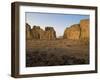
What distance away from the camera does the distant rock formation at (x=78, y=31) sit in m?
2.25

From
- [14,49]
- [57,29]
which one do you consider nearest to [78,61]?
[57,29]

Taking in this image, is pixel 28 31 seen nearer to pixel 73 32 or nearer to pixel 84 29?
pixel 73 32

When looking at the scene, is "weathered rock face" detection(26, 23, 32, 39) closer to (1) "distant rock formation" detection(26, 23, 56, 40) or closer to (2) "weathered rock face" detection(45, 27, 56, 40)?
(1) "distant rock formation" detection(26, 23, 56, 40)

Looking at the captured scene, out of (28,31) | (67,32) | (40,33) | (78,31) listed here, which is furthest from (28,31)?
(78,31)

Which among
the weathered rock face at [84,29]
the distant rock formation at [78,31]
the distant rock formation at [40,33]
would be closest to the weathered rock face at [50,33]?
the distant rock formation at [40,33]

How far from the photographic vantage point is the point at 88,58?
92.6 inches

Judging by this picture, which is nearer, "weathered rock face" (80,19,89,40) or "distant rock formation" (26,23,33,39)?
"distant rock formation" (26,23,33,39)

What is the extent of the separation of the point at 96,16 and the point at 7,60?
3.10 ft

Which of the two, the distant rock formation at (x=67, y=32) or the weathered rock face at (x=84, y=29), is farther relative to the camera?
the weathered rock face at (x=84, y=29)

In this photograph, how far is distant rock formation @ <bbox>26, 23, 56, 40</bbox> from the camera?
210 cm

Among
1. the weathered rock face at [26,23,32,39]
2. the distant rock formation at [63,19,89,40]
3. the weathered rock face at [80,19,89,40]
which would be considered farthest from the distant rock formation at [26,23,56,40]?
the weathered rock face at [80,19,89,40]

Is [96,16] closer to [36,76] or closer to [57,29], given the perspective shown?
[57,29]

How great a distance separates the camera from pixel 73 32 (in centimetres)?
229

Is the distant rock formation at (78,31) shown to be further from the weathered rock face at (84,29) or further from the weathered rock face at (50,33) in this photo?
the weathered rock face at (50,33)
